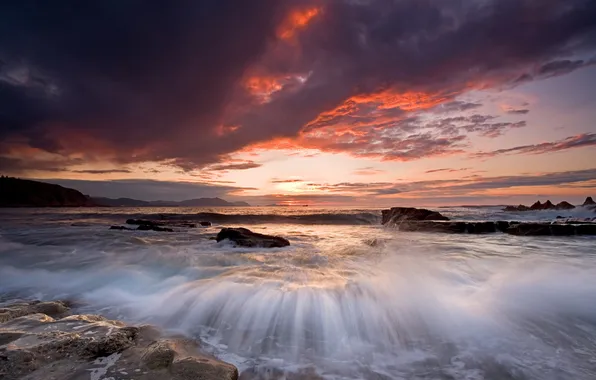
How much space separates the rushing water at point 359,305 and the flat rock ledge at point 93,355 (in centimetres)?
75

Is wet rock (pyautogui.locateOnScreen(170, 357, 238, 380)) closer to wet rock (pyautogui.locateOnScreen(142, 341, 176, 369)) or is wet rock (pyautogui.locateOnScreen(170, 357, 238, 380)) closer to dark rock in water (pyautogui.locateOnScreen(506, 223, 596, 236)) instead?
wet rock (pyautogui.locateOnScreen(142, 341, 176, 369))

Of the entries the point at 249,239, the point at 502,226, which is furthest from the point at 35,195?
the point at 502,226

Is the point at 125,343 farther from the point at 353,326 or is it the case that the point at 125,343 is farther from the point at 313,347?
the point at 353,326

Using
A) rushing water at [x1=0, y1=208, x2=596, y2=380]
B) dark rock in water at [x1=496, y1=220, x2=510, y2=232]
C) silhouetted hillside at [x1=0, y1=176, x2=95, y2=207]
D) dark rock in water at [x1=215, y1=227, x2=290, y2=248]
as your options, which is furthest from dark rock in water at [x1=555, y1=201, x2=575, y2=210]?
silhouetted hillside at [x1=0, y1=176, x2=95, y2=207]

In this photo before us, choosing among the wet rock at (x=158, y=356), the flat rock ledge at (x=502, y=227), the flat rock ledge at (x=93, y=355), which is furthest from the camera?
the flat rock ledge at (x=502, y=227)

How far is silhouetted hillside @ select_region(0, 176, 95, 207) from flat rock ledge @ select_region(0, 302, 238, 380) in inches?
4373

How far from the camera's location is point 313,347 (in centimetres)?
394

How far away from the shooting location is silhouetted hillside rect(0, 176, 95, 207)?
3477 inches

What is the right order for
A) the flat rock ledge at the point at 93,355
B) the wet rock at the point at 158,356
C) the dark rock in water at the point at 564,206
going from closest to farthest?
1. the flat rock ledge at the point at 93,355
2. the wet rock at the point at 158,356
3. the dark rock in water at the point at 564,206

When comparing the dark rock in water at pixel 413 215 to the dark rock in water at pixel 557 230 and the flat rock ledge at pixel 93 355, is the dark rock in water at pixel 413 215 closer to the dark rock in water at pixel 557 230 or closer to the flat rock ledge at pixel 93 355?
the dark rock in water at pixel 557 230

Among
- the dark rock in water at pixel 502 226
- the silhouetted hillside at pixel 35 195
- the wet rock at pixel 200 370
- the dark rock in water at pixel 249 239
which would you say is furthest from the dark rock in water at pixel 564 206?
the silhouetted hillside at pixel 35 195

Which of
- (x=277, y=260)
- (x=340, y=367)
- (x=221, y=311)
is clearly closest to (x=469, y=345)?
(x=340, y=367)

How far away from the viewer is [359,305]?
502cm

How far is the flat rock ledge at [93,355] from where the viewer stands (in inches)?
99.9
